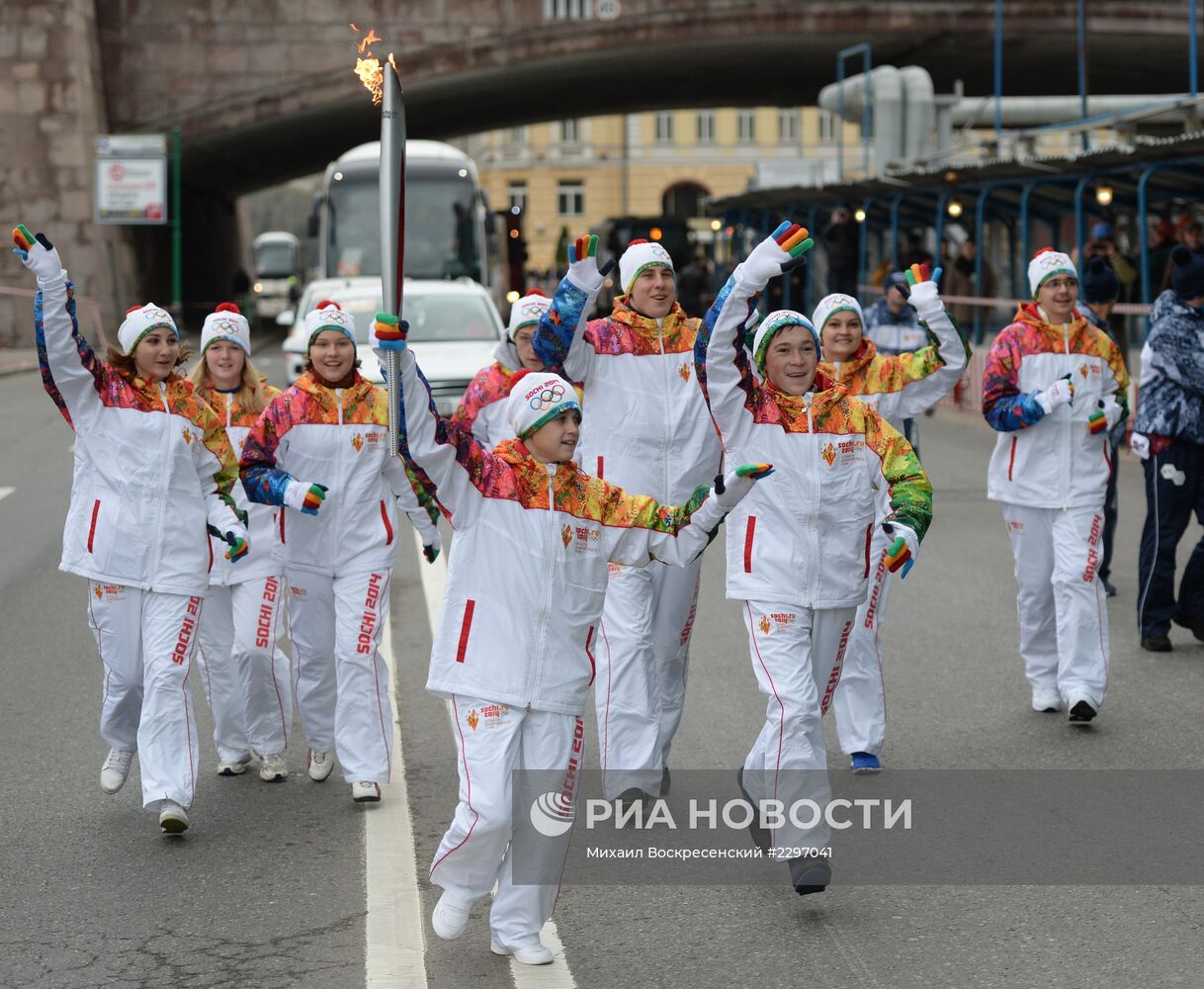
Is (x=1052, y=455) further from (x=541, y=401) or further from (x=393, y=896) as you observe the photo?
(x=393, y=896)

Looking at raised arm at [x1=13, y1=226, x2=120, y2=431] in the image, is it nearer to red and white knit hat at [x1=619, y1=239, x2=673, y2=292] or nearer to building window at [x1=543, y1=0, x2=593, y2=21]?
red and white knit hat at [x1=619, y1=239, x2=673, y2=292]

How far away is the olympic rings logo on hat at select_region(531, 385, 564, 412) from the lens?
5.14m

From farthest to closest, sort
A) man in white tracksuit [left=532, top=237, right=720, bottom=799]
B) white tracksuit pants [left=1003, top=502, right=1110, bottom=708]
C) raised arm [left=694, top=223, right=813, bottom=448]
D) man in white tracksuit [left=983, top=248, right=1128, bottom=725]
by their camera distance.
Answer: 1. man in white tracksuit [left=983, top=248, right=1128, bottom=725]
2. white tracksuit pants [left=1003, top=502, right=1110, bottom=708]
3. man in white tracksuit [left=532, top=237, right=720, bottom=799]
4. raised arm [left=694, top=223, right=813, bottom=448]

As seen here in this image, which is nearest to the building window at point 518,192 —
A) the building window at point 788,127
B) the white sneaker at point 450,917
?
the building window at point 788,127

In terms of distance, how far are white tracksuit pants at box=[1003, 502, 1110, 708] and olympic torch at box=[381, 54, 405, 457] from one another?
3741 mm

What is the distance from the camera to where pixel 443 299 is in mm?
19641

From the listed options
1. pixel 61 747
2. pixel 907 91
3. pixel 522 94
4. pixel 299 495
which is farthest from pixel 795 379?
pixel 522 94

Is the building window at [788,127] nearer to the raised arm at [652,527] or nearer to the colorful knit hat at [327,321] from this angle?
the colorful knit hat at [327,321]

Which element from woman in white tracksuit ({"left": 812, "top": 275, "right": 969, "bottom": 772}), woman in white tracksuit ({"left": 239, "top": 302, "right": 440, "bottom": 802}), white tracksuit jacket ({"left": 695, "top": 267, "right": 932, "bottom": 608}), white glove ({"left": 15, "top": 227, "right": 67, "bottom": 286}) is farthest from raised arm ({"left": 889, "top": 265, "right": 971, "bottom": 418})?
white glove ({"left": 15, "top": 227, "right": 67, "bottom": 286})

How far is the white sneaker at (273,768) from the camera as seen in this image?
704cm

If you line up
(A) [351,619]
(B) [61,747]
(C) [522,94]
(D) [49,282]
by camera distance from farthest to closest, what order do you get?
(C) [522,94] → (B) [61,747] → (A) [351,619] → (D) [49,282]

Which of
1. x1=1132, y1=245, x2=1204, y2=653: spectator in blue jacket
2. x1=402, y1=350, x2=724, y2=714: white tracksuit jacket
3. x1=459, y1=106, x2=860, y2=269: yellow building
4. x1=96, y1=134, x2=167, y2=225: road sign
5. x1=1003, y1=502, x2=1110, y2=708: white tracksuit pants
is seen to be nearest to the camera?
x1=402, y1=350, x2=724, y2=714: white tracksuit jacket

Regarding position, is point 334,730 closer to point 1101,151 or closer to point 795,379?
point 795,379

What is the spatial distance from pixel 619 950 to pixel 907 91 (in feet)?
106
